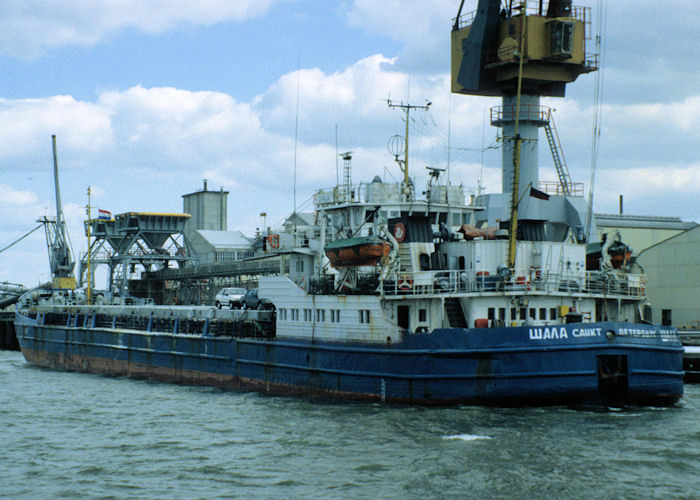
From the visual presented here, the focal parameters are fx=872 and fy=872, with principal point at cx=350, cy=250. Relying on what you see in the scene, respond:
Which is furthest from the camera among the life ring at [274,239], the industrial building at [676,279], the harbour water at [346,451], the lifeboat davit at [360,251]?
the industrial building at [676,279]

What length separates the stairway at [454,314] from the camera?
29.2 metres

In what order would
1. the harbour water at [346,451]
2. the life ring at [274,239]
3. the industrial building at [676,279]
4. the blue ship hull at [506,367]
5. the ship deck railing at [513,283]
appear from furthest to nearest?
the industrial building at [676,279], the life ring at [274,239], the ship deck railing at [513,283], the blue ship hull at [506,367], the harbour water at [346,451]

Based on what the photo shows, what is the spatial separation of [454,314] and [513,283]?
2.53 m

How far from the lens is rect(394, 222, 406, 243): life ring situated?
30.8m

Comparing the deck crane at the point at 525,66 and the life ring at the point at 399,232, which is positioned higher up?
the deck crane at the point at 525,66

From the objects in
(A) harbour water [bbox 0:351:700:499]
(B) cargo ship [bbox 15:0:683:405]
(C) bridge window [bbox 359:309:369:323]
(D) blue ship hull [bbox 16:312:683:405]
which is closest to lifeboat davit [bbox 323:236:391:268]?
(B) cargo ship [bbox 15:0:683:405]

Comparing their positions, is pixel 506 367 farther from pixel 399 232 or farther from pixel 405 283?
pixel 399 232

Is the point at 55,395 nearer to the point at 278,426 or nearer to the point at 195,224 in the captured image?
the point at 278,426

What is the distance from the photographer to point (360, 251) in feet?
97.0

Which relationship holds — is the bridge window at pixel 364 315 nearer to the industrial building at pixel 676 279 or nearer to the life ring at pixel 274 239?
the life ring at pixel 274 239

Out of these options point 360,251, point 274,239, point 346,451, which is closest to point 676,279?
point 274,239

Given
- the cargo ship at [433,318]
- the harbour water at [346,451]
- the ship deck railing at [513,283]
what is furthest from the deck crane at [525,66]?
the harbour water at [346,451]

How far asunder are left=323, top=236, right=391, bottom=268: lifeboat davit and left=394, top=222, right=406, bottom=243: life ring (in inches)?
42.3

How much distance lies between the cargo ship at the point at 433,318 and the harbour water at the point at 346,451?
100 centimetres
